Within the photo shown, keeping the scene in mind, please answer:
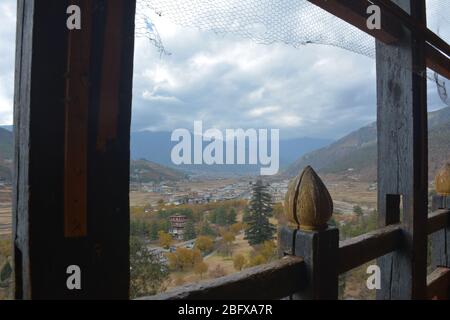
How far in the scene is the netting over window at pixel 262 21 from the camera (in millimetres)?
1105

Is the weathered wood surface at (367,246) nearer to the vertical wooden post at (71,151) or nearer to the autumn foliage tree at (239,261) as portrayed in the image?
the autumn foliage tree at (239,261)

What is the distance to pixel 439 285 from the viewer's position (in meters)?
2.82

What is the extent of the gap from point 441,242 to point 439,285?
1.82 feet

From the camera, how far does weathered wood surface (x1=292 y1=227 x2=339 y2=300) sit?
1294mm

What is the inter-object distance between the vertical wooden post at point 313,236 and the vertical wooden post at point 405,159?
1.14 meters

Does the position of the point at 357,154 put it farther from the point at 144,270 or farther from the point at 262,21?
the point at 144,270

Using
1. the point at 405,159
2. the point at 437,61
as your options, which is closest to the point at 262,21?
the point at 405,159

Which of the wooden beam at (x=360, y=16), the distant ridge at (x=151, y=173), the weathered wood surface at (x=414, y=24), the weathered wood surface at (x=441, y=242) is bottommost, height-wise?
the weathered wood surface at (x=441, y=242)

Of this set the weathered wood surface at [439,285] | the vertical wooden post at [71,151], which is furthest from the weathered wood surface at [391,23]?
the weathered wood surface at [439,285]

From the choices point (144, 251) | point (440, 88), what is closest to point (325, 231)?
point (144, 251)

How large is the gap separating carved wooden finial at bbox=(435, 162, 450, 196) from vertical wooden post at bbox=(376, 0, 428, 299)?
97cm

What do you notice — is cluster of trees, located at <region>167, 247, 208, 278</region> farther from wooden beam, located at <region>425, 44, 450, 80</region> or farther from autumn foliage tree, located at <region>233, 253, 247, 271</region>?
wooden beam, located at <region>425, 44, 450, 80</region>

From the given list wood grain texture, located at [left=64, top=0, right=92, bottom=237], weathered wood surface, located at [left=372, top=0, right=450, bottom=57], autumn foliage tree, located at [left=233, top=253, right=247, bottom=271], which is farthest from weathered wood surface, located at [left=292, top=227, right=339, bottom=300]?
weathered wood surface, located at [left=372, top=0, right=450, bottom=57]

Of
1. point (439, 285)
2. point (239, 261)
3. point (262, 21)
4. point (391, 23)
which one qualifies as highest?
point (391, 23)
